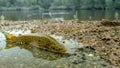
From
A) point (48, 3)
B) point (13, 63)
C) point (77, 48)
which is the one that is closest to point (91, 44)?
point (77, 48)

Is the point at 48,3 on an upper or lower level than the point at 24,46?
lower

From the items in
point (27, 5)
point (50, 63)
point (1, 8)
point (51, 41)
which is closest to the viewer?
point (50, 63)

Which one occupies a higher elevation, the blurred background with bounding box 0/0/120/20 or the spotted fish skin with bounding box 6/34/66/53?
the spotted fish skin with bounding box 6/34/66/53

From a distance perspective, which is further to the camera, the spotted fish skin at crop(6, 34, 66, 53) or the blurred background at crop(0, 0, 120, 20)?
the blurred background at crop(0, 0, 120, 20)

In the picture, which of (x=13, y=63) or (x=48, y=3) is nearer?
(x=13, y=63)

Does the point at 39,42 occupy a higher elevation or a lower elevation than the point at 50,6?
higher

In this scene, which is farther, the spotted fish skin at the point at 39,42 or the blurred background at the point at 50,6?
the blurred background at the point at 50,6

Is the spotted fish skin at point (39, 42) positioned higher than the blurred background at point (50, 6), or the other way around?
the spotted fish skin at point (39, 42)

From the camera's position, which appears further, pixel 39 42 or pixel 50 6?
pixel 50 6

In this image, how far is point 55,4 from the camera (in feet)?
383

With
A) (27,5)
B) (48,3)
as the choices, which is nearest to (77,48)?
(48,3)

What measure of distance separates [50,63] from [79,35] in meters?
5.88

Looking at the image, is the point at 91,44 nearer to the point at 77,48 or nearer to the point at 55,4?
the point at 77,48

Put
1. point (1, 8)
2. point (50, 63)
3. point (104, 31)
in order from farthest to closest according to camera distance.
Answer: point (1, 8) < point (104, 31) < point (50, 63)
